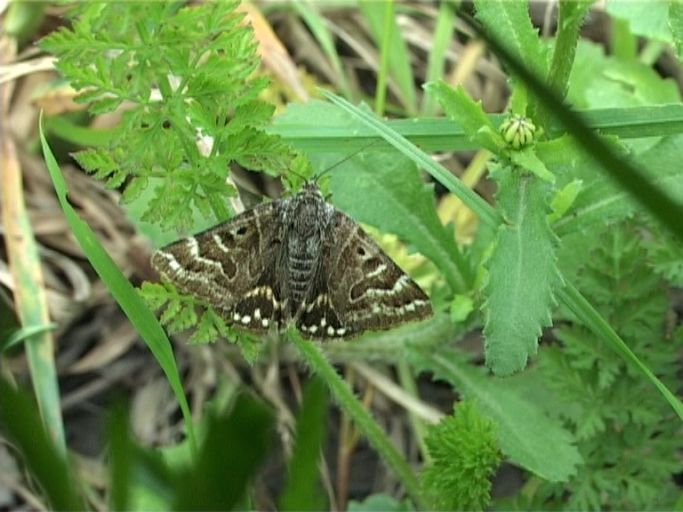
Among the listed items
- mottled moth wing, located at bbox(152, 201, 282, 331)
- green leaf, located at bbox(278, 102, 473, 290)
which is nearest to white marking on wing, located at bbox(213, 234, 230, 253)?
mottled moth wing, located at bbox(152, 201, 282, 331)

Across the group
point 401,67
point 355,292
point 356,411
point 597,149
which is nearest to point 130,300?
point 355,292

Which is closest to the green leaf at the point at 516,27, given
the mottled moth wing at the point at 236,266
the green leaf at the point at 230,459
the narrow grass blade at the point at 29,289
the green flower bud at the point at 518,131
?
the green flower bud at the point at 518,131

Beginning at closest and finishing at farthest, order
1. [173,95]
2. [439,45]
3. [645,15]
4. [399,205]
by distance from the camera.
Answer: [173,95] → [399,205] → [645,15] → [439,45]

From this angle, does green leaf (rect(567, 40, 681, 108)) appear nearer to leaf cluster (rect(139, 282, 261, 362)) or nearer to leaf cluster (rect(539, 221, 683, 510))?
leaf cluster (rect(539, 221, 683, 510))

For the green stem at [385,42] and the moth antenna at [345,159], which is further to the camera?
the green stem at [385,42]

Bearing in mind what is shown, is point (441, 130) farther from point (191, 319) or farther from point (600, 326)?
point (191, 319)

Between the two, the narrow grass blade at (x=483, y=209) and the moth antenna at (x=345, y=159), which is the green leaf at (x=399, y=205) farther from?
the narrow grass blade at (x=483, y=209)
